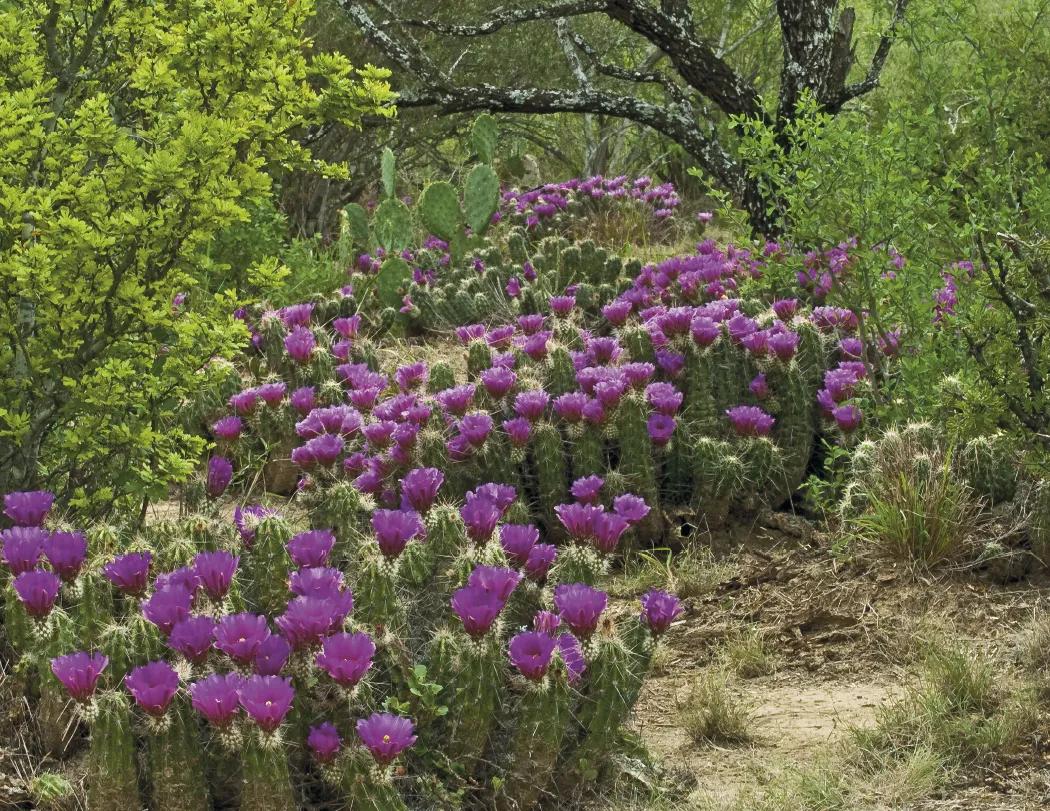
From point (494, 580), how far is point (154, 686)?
75 centimetres

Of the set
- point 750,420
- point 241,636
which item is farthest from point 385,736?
point 750,420

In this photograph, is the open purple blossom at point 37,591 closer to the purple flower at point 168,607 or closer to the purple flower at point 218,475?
the purple flower at point 168,607

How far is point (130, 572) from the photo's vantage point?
296 centimetres

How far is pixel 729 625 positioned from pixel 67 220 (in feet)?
8.02

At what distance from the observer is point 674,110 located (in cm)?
851

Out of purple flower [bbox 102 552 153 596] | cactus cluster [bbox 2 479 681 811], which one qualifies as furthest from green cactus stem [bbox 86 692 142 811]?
purple flower [bbox 102 552 153 596]

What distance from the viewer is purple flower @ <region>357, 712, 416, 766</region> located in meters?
2.59

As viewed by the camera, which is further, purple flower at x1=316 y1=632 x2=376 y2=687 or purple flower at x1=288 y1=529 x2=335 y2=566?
purple flower at x1=288 y1=529 x2=335 y2=566

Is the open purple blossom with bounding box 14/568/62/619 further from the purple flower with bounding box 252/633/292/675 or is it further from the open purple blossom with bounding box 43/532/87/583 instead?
the purple flower with bounding box 252/633/292/675

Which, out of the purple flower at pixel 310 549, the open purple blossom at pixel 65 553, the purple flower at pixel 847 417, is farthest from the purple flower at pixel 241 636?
the purple flower at pixel 847 417

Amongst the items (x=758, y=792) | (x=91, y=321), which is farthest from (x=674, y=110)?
(x=758, y=792)

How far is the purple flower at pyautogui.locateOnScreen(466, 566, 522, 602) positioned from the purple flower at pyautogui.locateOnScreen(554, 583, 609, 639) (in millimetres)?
122

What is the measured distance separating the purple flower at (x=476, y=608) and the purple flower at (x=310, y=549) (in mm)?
375

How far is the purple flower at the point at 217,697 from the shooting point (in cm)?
250
